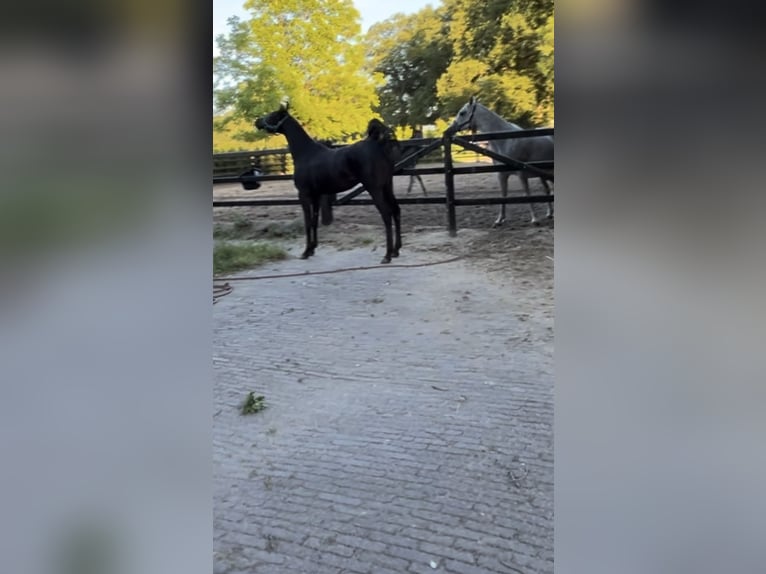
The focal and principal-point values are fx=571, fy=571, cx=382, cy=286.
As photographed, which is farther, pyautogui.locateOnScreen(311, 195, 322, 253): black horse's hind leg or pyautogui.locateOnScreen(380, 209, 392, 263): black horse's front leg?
pyautogui.locateOnScreen(311, 195, 322, 253): black horse's hind leg

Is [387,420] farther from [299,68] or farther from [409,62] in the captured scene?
[299,68]

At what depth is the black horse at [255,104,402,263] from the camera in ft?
8.29

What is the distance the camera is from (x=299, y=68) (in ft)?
8.39

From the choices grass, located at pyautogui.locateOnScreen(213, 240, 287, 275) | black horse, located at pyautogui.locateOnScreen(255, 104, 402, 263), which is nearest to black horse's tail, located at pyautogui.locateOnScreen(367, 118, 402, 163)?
black horse, located at pyautogui.locateOnScreen(255, 104, 402, 263)

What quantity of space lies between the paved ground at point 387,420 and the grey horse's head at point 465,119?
0.50m

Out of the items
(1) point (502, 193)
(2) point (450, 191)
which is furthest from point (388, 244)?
(1) point (502, 193)

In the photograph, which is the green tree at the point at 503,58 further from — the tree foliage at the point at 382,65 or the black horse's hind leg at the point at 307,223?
the black horse's hind leg at the point at 307,223

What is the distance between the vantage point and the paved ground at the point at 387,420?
4.16ft

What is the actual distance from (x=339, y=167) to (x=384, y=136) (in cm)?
28

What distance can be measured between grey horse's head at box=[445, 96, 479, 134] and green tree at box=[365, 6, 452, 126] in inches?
4.0

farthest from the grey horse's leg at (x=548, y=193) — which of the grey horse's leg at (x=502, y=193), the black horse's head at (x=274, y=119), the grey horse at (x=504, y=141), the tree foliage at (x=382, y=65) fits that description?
the black horse's head at (x=274, y=119)

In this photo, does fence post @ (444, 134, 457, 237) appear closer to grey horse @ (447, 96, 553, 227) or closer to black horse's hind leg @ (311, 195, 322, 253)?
grey horse @ (447, 96, 553, 227)
